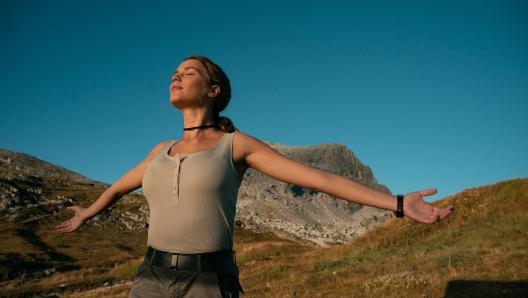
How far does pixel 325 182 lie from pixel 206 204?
73 cm

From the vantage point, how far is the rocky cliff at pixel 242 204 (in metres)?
53.1

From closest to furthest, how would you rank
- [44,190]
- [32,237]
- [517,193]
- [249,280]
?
[249,280]
[517,193]
[32,237]
[44,190]

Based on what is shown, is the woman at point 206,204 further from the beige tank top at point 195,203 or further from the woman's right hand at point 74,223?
the woman's right hand at point 74,223

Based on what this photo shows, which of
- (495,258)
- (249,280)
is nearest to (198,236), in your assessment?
(495,258)

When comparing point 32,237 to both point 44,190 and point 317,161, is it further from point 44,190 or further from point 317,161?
point 317,161

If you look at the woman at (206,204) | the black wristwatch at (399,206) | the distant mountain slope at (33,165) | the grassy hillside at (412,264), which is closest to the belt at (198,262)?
the woman at (206,204)

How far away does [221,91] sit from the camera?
3070 mm

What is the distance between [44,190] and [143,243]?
2497 centimetres

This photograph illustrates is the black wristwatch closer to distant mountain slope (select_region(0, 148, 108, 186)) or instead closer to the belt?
the belt

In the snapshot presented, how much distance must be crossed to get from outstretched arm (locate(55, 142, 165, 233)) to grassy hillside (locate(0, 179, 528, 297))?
18.9ft

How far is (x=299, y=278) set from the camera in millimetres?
11336

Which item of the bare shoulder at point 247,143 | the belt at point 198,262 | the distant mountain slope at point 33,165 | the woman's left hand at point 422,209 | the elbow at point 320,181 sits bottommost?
the belt at point 198,262

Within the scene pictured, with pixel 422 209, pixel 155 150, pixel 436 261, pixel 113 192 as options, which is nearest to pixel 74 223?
pixel 113 192

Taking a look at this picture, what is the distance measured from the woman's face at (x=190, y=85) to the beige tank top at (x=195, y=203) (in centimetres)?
46
